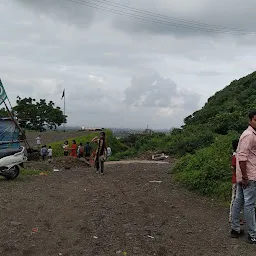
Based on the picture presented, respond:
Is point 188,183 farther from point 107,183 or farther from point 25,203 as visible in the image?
point 25,203

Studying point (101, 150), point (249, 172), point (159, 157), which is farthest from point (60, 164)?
point (249, 172)

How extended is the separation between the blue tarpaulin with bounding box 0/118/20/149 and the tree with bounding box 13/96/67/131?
27.1 m

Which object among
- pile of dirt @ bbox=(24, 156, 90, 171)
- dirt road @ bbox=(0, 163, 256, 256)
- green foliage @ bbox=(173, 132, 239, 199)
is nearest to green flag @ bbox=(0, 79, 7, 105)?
pile of dirt @ bbox=(24, 156, 90, 171)

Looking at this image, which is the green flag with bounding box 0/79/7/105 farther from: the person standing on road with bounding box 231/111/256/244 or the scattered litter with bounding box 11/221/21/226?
the person standing on road with bounding box 231/111/256/244

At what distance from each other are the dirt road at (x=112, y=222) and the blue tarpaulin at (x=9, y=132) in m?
11.9

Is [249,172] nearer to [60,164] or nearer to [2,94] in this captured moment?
[60,164]

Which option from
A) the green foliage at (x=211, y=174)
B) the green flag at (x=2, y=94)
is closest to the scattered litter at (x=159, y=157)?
the green foliage at (x=211, y=174)

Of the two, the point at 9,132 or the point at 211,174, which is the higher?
the point at 9,132

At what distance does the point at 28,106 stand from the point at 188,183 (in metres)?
43.2

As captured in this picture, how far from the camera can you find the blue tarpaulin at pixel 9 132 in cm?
2239

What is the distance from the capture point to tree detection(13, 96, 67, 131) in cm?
5034

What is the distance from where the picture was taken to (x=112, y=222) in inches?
283

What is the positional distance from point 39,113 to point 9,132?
28.3 m

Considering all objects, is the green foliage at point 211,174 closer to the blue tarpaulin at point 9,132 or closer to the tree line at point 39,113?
the blue tarpaulin at point 9,132
